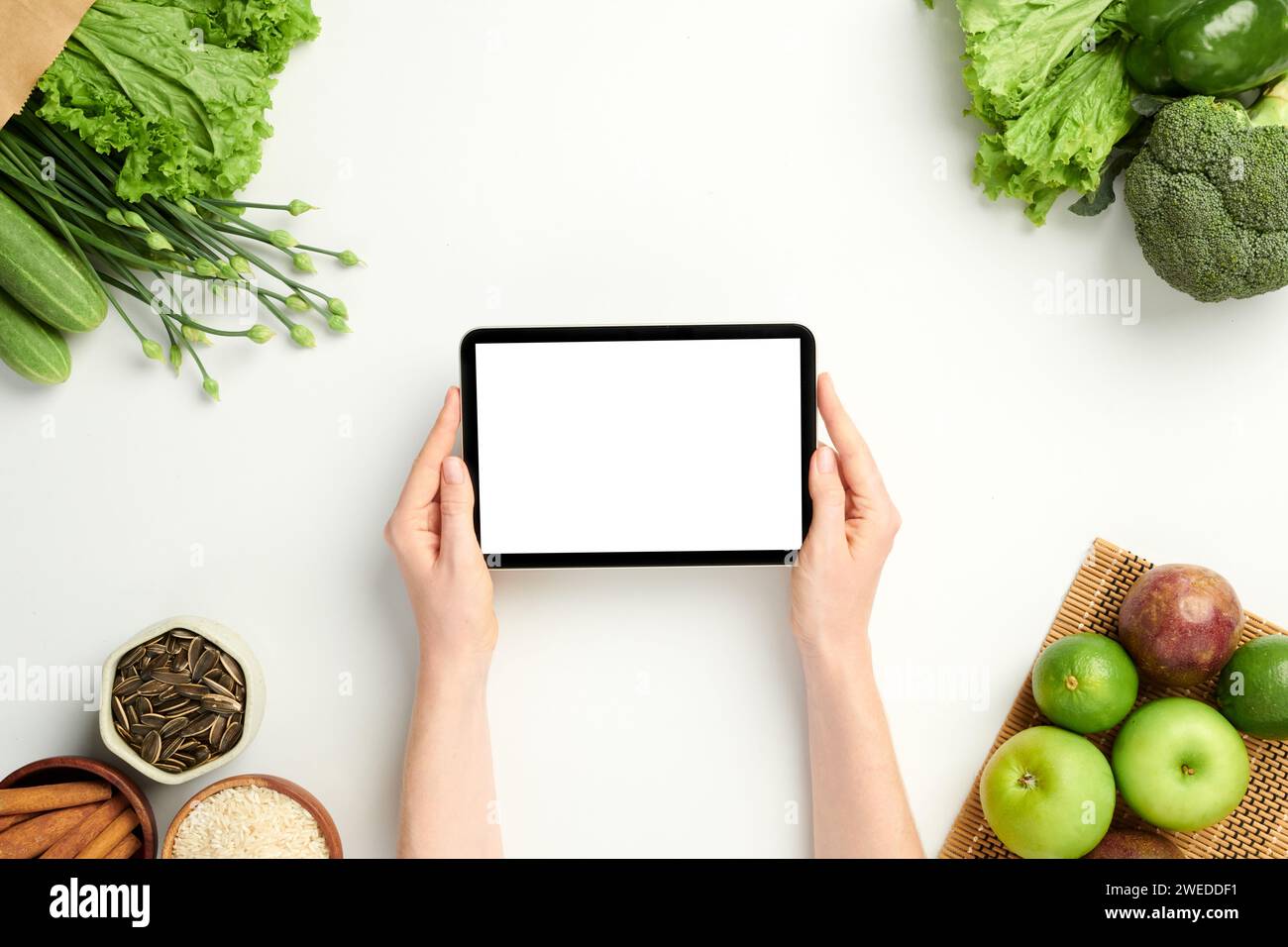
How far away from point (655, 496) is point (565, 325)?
8.5 inches

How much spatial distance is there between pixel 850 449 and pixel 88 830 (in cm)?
86

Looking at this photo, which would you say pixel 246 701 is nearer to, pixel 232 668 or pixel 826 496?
pixel 232 668

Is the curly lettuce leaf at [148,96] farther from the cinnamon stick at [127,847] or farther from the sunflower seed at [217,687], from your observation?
the cinnamon stick at [127,847]

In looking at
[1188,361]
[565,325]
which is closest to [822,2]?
[565,325]

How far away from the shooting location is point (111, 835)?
3.04 feet

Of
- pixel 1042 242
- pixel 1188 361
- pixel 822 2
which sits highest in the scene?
pixel 822 2

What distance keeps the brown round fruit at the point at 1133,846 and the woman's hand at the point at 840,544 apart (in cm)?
31

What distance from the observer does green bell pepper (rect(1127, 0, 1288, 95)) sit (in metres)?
0.90

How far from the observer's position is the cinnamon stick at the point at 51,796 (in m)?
0.90

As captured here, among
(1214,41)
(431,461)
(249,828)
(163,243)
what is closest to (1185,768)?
(1214,41)

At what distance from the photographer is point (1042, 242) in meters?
1.06

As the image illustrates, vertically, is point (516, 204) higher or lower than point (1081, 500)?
higher

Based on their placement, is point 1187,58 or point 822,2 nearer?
point 1187,58
